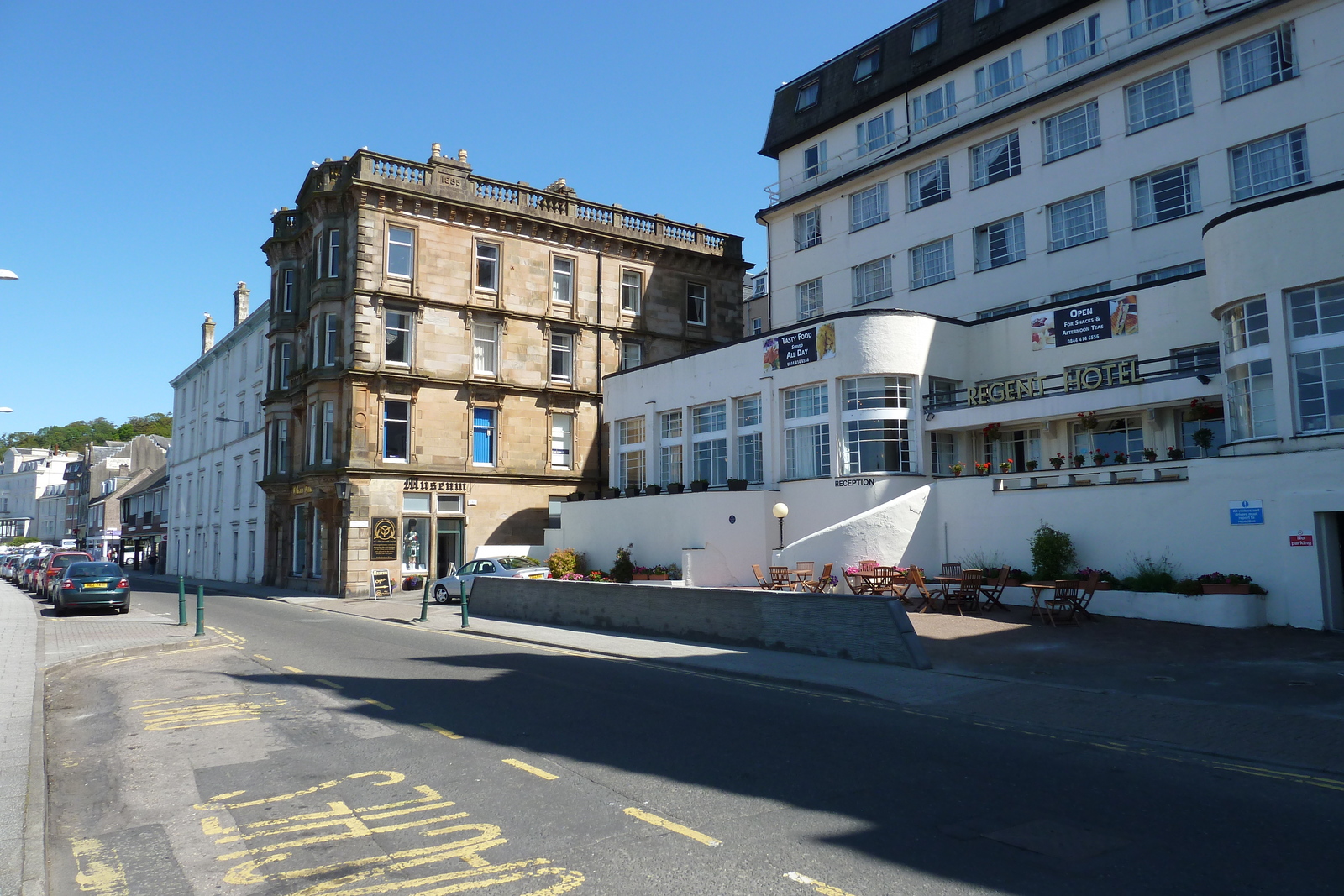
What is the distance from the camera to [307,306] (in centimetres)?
3938

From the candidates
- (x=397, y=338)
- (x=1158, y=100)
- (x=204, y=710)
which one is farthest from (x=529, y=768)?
(x=397, y=338)

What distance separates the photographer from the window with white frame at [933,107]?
3191cm

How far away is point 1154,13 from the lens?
87.1ft

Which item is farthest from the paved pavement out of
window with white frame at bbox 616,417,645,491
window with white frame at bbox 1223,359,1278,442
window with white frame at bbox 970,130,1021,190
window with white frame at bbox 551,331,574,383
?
window with white frame at bbox 551,331,574,383

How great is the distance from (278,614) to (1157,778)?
23924 millimetres

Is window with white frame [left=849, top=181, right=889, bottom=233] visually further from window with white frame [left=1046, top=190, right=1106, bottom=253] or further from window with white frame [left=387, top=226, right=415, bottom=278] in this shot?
window with white frame [left=387, top=226, right=415, bottom=278]

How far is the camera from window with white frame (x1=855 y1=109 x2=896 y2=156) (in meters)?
33.7

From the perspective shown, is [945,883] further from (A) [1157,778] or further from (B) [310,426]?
(B) [310,426]

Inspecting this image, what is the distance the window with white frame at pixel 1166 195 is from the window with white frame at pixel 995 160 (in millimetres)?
4189

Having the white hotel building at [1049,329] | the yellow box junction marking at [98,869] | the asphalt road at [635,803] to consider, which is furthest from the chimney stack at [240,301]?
the yellow box junction marking at [98,869]

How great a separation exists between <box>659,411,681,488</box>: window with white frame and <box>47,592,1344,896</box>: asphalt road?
70.3ft

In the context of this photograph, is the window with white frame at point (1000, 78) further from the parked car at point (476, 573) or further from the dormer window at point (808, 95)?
the parked car at point (476, 573)

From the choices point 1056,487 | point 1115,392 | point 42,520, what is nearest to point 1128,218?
point 1115,392

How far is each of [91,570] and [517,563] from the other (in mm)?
12394
